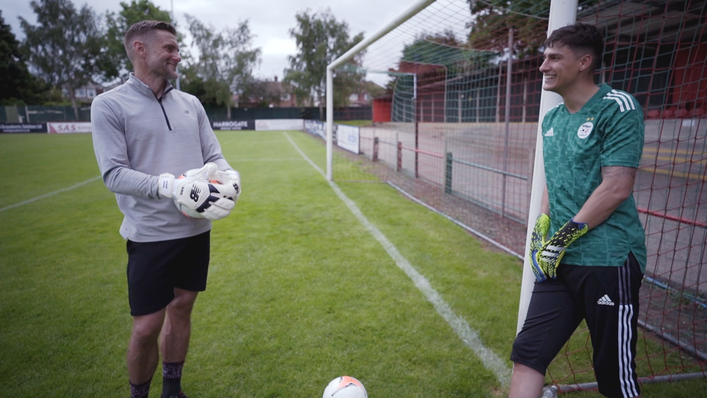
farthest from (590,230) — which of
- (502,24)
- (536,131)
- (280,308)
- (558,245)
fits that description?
(536,131)

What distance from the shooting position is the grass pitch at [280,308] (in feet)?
8.80

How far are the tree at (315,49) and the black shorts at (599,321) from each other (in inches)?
1859

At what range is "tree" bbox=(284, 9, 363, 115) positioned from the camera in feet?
156

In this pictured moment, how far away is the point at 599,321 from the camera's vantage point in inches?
67.2

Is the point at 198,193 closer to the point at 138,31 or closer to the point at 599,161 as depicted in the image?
the point at 138,31

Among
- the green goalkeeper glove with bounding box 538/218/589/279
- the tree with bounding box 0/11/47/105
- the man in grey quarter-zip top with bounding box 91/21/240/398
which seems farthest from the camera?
the tree with bounding box 0/11/47/105

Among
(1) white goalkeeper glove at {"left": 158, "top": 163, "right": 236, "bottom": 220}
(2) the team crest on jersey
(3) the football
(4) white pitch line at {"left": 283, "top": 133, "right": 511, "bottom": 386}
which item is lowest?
(4) white pitch line at {"left": 283, "top": 133, "right": 511, "bottom": 386}

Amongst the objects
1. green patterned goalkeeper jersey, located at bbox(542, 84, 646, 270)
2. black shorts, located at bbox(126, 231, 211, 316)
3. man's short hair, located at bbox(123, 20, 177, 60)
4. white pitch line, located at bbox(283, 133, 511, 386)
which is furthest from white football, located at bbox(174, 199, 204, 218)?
white pitch line, located at bbox(283, 133, 511, 386)

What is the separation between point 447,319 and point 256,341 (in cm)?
160

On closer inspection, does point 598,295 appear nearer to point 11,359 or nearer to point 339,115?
point 11,359

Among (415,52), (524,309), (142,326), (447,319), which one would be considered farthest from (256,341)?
(415,52)

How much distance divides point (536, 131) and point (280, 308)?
6802 millimetres

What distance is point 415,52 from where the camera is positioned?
7.73 meters

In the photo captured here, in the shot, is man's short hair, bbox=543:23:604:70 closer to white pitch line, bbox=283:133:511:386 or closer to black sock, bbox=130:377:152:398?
white pitch line, bbox=283:133:511:386
